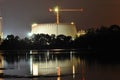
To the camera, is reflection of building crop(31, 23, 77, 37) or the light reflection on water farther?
reflection of building crop(31, 23, 77, 37)

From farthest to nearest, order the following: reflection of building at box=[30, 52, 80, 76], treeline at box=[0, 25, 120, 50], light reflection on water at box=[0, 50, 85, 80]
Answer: treeline at box=[0, 25, 120, 50], reflection of building at box=[30, 52, 80, 76], light reflection on water at box=[0, 50, 85, 80]

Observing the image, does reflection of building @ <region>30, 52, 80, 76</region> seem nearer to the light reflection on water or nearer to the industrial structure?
the light reflection on water

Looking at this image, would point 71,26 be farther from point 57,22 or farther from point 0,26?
point 0,26

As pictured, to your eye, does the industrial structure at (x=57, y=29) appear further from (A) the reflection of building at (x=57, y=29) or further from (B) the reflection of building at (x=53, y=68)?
(B) the reflection of building at (x=53, y=68)

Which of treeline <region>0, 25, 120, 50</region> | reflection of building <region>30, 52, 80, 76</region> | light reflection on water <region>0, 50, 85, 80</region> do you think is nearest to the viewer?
light reflection on water <region>0, 50, 85, 80</region>

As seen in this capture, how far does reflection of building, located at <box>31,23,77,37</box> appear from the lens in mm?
135500

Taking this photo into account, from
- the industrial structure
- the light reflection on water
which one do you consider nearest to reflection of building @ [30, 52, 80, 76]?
the light reflection on water

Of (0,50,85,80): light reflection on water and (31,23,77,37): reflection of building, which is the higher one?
(31,23,77,37): reflection of building

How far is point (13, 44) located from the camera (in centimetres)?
12675

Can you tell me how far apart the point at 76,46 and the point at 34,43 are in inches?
506

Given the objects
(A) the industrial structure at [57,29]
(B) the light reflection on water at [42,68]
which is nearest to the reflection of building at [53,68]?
(B) the light reflection on water at [42,68]

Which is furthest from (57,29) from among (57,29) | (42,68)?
(42,68)

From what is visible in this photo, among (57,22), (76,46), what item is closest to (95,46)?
(76,46)

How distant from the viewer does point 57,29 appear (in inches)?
5320
